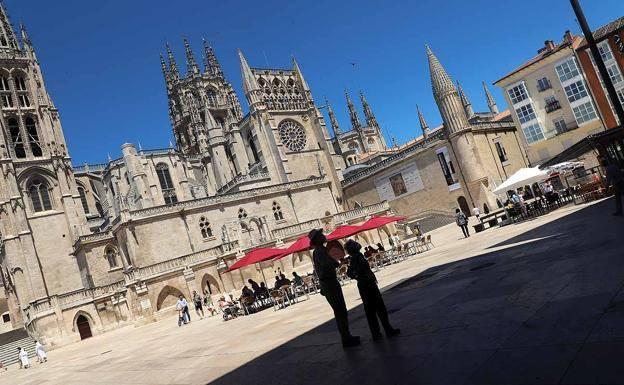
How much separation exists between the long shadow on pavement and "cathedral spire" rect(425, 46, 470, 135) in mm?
30860

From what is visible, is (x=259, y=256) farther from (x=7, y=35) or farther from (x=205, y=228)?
(x=7, y=35)

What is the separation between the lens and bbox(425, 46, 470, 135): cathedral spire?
3916 cm

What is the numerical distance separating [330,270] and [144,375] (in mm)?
4454

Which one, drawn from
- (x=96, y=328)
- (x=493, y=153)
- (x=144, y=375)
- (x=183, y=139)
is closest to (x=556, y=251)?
(x=144, y=375)

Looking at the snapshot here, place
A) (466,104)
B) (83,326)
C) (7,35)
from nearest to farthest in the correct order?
(83,326)
(7,35)
(466,104)


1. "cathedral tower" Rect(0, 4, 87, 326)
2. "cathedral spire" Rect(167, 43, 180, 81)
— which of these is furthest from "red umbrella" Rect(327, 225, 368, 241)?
"cathedral spire" Rect(167, 43, 180, 81)

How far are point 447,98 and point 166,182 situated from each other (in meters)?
28.8

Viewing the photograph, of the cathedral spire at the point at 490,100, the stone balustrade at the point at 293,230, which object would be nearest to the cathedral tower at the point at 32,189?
the stone balustrade at the point at 293,230

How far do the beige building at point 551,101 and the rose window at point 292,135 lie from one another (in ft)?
70.8

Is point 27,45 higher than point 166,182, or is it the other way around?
point 27,45

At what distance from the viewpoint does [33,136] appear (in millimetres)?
43469

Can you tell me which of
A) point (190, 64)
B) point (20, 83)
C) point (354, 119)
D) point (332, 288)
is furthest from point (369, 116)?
point (332, 288)

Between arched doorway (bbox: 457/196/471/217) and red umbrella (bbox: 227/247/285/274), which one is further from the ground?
red umbrella (bbox: 227/247/285/274)

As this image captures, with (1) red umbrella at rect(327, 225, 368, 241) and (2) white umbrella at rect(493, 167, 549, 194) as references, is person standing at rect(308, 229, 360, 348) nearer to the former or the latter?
(1) red umbrella at rect(327, 225, 368, 241)
